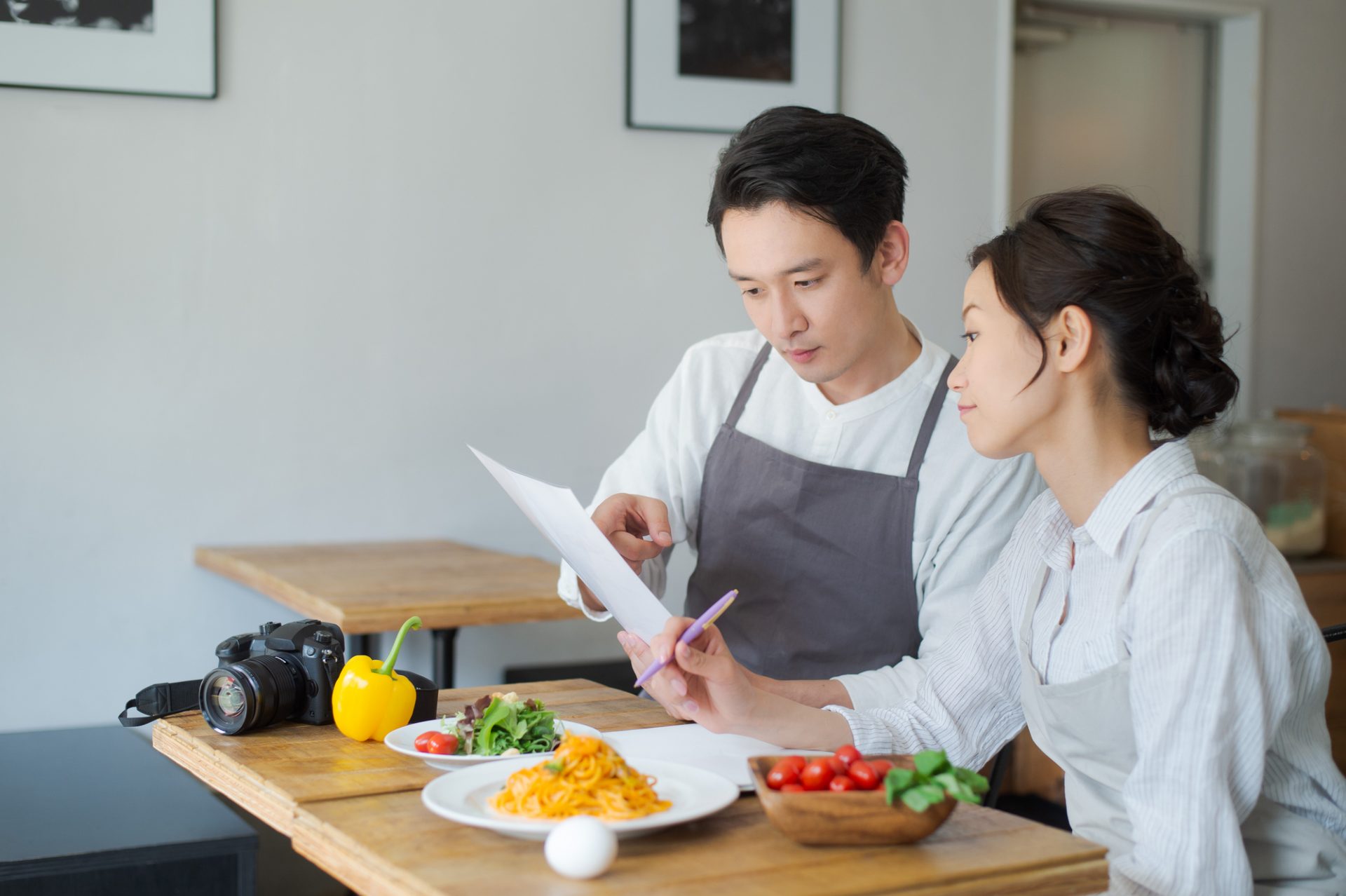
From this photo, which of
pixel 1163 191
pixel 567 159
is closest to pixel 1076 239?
pixel 567 159

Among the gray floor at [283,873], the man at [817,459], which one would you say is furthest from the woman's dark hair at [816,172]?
the gray floor at [283,873]

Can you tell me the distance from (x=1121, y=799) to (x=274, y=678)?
2.89 feet

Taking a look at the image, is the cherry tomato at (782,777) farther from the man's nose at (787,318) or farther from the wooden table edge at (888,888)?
the man's nose at (787,318)

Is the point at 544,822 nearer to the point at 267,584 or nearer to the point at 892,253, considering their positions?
the point at 892,253

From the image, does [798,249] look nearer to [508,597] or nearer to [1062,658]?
[1062,658]

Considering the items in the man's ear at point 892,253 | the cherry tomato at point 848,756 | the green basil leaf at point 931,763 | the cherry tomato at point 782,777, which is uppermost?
the man's ear at point 892,253

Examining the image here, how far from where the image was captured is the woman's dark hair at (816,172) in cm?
166

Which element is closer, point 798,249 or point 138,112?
point 798,249

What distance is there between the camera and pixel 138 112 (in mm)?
2826

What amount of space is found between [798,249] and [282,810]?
0.90 meters

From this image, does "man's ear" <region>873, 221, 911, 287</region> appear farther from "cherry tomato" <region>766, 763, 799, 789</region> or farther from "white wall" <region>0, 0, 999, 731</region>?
"white wall" <region>0, 0, 999, 731</region>

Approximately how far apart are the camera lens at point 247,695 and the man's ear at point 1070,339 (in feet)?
2.89

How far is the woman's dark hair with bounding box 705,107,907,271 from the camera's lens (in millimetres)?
→ 1659

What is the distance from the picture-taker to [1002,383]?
1.39m
